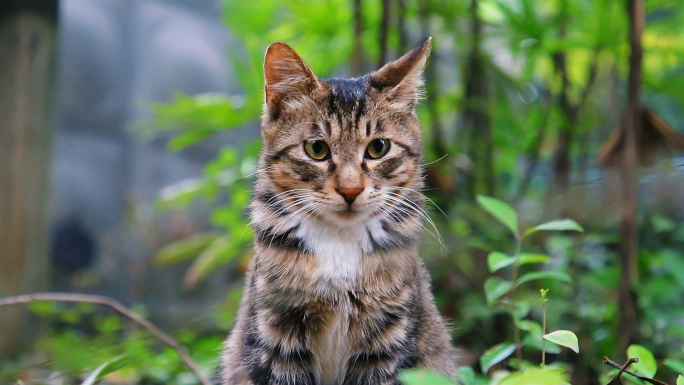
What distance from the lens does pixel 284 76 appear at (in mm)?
1655

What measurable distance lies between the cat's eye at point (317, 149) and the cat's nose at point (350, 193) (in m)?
0.15

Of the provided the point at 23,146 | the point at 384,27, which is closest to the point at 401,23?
the point at 384,27

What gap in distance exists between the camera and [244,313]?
1.76 metres

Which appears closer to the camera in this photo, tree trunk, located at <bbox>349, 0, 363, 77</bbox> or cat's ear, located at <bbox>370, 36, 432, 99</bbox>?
cat's ear, located at <bbox>370, 36, 432, 99</bbox>

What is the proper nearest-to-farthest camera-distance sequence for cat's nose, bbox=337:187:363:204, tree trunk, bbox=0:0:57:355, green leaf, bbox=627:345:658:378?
green leaf, bbox=627:345:658:378
cat's nose, bbox=337:187:363:204
tree trunk, bbox=0:0:57:355

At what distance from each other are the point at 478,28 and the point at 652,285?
1.59 meters

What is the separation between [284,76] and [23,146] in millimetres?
1809

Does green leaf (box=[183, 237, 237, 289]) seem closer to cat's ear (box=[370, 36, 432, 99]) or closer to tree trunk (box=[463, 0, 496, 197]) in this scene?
tree trunk (box=[463, 0, 496, 197])

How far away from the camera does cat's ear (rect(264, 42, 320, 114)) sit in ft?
5.24

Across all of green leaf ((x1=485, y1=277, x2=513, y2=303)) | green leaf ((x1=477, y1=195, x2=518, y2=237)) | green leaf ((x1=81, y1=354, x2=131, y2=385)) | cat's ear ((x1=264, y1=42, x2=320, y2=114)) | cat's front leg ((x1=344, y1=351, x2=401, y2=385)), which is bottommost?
cat's front leg ((x1=344, y1=351, x2=401, y2=385))

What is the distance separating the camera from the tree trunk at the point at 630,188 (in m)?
2.22

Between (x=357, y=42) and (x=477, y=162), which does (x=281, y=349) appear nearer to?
(x=357, y=42)

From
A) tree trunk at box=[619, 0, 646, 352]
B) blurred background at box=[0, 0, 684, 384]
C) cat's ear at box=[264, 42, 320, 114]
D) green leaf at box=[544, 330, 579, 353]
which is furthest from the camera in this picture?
blurred background at box=[0, 0, 684, 384]

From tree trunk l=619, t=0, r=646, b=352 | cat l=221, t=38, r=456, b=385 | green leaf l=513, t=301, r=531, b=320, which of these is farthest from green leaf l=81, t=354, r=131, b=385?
tree trunk l=619, t=0, r=646, b=352
